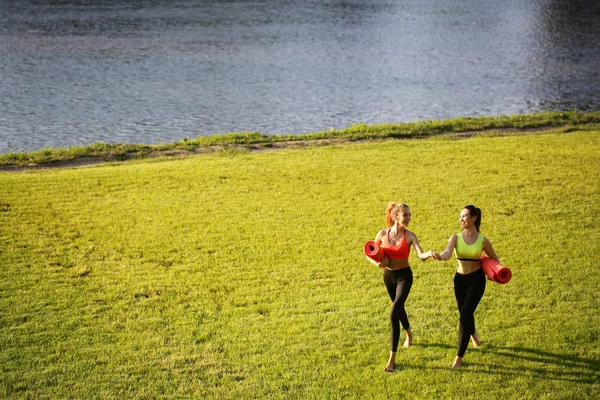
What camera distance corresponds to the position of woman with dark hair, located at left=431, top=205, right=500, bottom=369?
33.8ft

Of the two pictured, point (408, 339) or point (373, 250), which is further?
point (408, 339)

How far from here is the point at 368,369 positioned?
10664mm

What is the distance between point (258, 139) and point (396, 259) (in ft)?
55.6

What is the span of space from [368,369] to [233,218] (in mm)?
7772

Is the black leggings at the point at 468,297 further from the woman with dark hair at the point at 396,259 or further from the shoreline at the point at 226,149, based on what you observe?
the shoreline at the point at 226,149

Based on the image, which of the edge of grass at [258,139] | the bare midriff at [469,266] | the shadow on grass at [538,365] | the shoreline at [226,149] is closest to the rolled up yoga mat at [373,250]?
the bare midriff at [469,266]

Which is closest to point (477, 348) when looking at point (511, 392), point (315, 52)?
point (511, 392)

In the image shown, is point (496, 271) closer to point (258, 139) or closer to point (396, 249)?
point (396, 249)

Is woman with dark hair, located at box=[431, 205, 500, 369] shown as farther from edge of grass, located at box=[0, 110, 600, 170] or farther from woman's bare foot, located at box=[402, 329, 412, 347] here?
edge of grass, located at box=[0, 110, 600, 170]

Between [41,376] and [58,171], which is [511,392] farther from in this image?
[58,171]

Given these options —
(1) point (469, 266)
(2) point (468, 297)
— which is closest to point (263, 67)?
(1) point (469, 266)

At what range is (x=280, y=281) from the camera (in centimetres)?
1401

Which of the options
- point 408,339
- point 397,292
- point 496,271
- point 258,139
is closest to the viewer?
point 496,271

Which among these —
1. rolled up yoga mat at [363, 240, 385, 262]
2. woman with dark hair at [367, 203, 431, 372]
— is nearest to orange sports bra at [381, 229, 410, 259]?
woman with dark hair at [367, 203, 431, 372]
